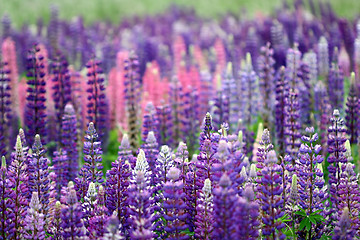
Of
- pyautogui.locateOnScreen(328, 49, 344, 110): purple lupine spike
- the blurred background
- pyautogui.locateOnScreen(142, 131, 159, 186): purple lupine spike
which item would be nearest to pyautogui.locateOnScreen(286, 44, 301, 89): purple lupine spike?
pyautogui.locateOnScreen(328, 49, 344, 110): purple lupine spike

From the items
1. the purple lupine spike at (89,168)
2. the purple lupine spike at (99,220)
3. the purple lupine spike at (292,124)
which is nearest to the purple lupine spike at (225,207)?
the purple lupine spike at (99,220)

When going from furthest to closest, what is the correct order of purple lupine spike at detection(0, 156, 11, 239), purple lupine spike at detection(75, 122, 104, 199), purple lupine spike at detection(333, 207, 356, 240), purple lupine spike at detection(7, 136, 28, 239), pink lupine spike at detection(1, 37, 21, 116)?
1. pink lupine spike at detection(1, 37, 21, 116)
2. purple lupine spike at detection(75, 122, 104, 199)
3. purple lupine spike at detection(7, 136, 28, 239)
4. purple lupine spike at detection(0, 156, 11, 239)
5. purple lupine spike at detection(333, 207, 356, 240)

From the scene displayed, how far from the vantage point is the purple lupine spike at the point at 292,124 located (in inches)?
270

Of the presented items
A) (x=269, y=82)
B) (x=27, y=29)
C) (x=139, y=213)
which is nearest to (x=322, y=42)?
(x=269, y=82)

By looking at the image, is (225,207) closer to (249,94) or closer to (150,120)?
(150,120)

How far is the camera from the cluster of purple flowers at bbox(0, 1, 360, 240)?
4.44m

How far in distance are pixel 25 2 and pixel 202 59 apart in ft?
44.4

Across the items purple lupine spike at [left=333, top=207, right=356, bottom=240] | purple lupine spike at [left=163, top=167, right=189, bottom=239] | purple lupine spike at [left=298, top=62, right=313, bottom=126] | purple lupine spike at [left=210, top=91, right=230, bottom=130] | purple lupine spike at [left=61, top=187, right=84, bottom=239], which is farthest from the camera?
A: purple lupine spike at [left=210, top=91, right=230, bottom=130]

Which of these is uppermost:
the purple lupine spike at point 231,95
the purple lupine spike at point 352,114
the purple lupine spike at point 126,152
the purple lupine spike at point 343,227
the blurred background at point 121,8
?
the blurred background at point 121,8

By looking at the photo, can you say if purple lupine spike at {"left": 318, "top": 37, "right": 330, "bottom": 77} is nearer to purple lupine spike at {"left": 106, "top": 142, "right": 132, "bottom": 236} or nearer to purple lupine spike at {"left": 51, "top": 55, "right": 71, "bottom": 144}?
purple lupine spike at {"left": 51, "top": 55, "right": 71, "bottom": 144}

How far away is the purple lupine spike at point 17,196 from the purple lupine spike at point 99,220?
718 mm

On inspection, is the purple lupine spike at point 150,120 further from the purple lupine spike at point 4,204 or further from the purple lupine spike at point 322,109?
the purple lupine spike at point 4,204

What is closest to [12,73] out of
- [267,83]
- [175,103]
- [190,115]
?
[175,103]

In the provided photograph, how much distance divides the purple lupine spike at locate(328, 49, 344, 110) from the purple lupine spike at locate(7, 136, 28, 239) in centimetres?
562
